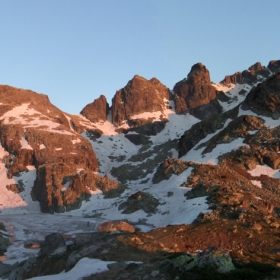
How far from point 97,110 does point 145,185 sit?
95182 mm

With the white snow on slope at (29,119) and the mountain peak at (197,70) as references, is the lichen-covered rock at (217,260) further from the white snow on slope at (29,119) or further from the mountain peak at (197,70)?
the mountain peak at (197,70)

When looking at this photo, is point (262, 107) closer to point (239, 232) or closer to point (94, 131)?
point (239, 232)

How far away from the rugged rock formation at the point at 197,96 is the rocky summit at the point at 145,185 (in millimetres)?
558

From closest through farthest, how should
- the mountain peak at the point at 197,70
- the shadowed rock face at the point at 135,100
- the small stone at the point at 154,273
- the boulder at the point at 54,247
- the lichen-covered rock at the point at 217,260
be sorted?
the lichen-covered rock at the point at 217,260 < the small stone at the point at 154,273 < the boulder at the point at 54,247 < the shadowed rock face at the point at 135,100 < the mountain peak at the point at 197,70

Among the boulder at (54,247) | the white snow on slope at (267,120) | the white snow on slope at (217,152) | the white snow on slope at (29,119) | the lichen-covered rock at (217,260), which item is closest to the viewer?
the lichen-covered rock at (217,260)

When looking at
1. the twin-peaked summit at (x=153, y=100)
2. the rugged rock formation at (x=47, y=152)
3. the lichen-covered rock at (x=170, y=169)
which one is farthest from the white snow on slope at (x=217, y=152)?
the twin-peaked summit at (x=153, y=100)

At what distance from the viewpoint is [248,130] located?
8438 cm

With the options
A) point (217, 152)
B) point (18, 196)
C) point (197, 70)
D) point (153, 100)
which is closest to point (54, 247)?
point (217, 152)

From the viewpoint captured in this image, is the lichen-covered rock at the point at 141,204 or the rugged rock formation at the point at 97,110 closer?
the lichen-covered rock at the point at 141,204

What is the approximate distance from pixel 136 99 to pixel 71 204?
9731 centimetres

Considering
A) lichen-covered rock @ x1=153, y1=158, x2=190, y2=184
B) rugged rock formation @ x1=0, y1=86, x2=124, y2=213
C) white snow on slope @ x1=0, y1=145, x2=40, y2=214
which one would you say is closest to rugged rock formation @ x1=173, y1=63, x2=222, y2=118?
rugged rock formation @ x1=0, y1=86, x2=124, y2=213

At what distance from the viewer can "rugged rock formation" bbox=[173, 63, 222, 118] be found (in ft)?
565

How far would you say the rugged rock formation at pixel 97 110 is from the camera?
174 metres

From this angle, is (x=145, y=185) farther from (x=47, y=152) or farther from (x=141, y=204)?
(x=47, y=152)
